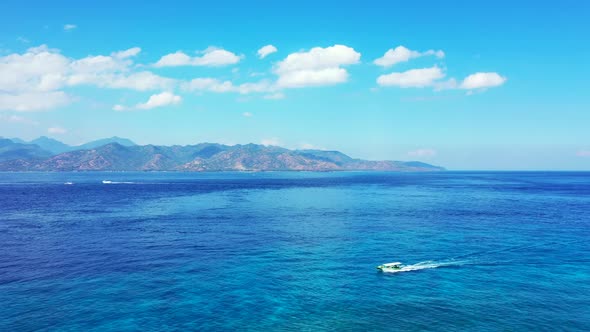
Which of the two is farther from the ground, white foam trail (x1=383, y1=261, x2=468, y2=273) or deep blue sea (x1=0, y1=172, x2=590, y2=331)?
white foam trail (x1=383, y1=261, x2=468, y2=273)

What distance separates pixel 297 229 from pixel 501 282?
62.8 m

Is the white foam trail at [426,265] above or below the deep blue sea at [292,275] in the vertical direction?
above

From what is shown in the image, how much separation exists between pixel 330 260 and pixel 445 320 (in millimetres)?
31784

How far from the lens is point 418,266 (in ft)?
246

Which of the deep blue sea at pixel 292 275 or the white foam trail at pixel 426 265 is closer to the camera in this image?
the deep blue sea at pixel 292 275

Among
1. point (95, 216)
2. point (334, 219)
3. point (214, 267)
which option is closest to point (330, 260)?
point (214, 267)

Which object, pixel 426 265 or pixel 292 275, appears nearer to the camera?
pixel 292 275

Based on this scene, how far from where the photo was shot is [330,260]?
80125 mm

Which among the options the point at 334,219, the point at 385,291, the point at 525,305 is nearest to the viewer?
the point at 525,305

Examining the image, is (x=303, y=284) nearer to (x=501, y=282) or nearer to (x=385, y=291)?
(x=385, y=291)

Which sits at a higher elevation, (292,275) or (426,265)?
(426,265)

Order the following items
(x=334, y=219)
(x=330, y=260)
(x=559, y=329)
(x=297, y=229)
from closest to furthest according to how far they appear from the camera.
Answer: (x=559, y=329), (x=330, y=260), (x=297, y=229), (x=334, y=219)

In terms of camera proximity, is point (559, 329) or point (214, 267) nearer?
point (559, 329)

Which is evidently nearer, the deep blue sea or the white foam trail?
the deep blue sea
